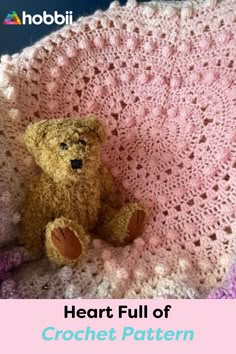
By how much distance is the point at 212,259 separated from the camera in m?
0.98

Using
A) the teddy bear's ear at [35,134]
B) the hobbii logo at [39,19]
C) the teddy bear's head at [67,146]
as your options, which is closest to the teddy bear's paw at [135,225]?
the teddy bear's head at [67,146]

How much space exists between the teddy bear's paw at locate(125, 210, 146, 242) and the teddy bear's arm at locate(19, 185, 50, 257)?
14 cm

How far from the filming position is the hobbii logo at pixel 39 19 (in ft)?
3.69

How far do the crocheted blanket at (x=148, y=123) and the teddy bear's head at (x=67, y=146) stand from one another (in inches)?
3.0

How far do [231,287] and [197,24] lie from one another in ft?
1.67

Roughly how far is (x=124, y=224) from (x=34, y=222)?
0.16 m

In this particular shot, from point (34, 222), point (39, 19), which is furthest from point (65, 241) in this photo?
point (39, 19)
